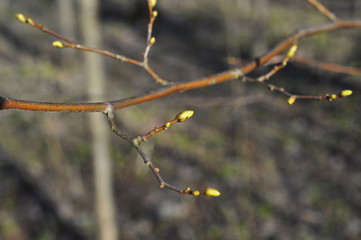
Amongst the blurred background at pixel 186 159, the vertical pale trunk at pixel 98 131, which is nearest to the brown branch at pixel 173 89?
the vertical pale trunk at pixel 98 131

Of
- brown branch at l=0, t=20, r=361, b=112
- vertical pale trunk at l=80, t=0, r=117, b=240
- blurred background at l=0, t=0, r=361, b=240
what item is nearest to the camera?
brown branch at l=0, t=20, r=361, b=112

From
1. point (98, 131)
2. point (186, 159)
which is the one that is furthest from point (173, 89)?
point (186, 159)

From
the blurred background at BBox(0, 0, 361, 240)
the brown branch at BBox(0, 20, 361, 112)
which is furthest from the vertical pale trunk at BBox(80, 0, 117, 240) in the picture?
the brown branch at BBox(0, 20, 361, 112)

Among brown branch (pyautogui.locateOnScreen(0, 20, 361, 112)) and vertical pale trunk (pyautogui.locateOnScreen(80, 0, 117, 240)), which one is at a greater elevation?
vertical pale trunk (pyautogui.locateOnScreen(80, 0, 117, 240))

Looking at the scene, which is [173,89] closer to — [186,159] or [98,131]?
[98,131]

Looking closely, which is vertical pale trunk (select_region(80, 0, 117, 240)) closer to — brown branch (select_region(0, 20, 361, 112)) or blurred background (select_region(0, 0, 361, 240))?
blurred background (select_region(0, 0, 361, 240))

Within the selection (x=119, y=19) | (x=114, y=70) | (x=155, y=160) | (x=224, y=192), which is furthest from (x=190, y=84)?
(x=119, y=19)

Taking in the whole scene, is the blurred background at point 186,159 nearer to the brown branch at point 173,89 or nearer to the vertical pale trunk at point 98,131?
the vertical pale trunk at point 98,131
